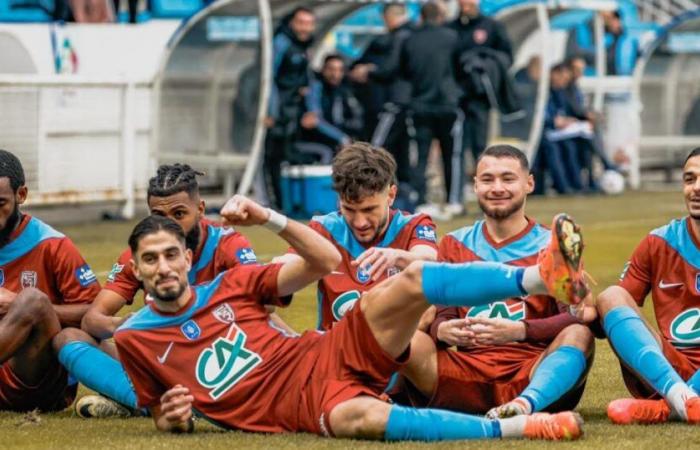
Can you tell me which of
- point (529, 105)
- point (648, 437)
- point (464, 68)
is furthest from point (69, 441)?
point (529, 105)

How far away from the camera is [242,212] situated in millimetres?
6582

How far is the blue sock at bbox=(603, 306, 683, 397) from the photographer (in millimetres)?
7164

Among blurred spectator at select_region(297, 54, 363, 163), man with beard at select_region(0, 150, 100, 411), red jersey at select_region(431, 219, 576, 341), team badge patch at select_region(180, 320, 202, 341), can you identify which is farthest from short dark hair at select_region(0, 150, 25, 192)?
blurred spectator at select_region(297, 54, 363, 163)

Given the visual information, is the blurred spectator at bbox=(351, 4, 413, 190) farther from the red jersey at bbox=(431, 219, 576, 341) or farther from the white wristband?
the white wristband

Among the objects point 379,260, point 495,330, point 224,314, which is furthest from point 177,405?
point 495,330

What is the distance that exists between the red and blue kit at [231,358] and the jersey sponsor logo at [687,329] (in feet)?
4.87

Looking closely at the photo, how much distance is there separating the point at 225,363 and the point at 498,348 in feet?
4.25

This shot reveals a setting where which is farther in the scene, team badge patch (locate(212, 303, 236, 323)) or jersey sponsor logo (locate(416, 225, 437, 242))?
jersey sponsor logo (locate(416, 225, 437, 242))

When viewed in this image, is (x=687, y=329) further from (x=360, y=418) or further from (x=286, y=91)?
(x=286, y=91)

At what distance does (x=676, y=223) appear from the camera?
777 cm

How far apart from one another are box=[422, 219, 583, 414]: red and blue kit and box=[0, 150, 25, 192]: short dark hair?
198 cm

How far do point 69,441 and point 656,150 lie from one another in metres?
19.9

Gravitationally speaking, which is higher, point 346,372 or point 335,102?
point 335,102

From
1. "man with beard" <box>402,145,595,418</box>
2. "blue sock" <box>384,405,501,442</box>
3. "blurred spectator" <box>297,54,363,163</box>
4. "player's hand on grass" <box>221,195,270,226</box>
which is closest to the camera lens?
"player's hand on grass" <box>221,195,270,226</box>
